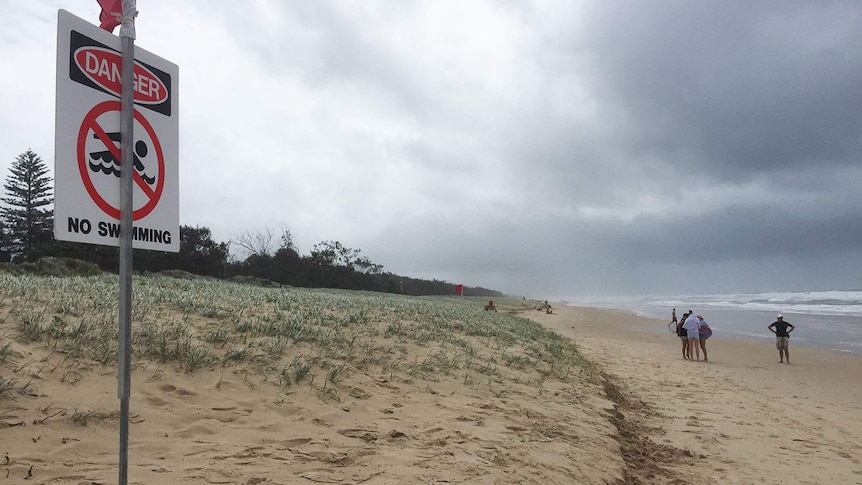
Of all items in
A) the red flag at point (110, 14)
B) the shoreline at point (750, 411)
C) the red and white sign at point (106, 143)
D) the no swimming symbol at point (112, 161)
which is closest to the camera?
the red and white sign at point (106, 143)

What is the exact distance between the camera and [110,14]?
2.73m

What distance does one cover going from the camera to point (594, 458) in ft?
19.1

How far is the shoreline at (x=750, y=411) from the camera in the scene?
652 centimetres

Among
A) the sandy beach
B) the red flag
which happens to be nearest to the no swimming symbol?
the red flag

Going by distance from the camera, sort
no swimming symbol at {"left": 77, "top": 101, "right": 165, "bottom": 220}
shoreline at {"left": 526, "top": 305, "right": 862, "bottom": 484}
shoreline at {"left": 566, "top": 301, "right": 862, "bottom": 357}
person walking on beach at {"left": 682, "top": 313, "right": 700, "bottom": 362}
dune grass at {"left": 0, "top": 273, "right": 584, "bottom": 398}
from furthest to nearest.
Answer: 1. shoreline at {"left": 566, "top": 301, "right": 862, "bottom": 357}
2. person walking on beach at {"left": 682, "top": 313, "right": 700, "bottom": 362}
3. shoreline at {"left": 526, "top": 305, "right": 862, "bottom": 484}
4. dune grass at {"left": 0, "top": 273, "right": 584, "bottom": 398}
5. no swimming symbol at {"left": 77, "top": 101, "right": 165, "bottom": 220}

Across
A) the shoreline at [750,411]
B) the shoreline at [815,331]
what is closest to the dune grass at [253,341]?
the shoreline at [750,411]

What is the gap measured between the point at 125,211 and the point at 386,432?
3693mm

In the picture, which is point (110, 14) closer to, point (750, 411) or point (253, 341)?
point (253, 341)

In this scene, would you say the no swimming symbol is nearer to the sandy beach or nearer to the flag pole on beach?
the flag pole on beach

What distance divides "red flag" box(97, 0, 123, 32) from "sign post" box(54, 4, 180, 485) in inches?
2.8

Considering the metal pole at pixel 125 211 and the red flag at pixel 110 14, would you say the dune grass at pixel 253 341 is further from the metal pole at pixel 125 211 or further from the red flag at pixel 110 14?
the red flag at pixel 110 14

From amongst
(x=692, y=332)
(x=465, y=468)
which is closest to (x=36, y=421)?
(x=465, y=468)

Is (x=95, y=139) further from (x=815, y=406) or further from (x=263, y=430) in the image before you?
(x=815, y=406)

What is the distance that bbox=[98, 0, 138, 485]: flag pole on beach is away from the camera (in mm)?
2529
